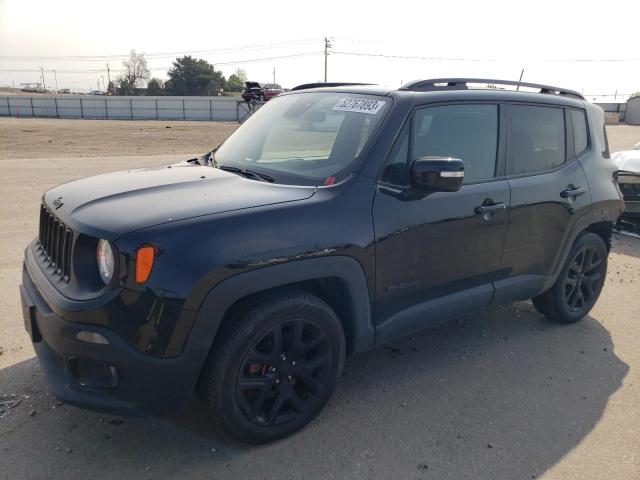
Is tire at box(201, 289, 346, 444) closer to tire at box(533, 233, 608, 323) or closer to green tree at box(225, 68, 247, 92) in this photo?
tire at box(533, 233, 608, 323)

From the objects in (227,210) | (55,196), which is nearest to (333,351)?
(227,210)

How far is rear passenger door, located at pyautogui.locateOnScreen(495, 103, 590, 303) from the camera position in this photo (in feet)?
12.2

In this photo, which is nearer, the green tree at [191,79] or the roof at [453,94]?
the roof at [453,94]

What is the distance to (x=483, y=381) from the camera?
3537mm

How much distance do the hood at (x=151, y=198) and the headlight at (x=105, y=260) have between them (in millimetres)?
52

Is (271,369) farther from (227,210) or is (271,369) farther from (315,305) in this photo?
(227,210)

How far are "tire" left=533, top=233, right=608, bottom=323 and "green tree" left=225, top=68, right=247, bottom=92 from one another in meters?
90.5

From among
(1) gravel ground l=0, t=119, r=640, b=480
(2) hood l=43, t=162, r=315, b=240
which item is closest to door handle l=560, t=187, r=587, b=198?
(1) gravel ground l=0, t=119, r=640, b=480

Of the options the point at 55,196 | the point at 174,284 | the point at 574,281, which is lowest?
the point at 574,281

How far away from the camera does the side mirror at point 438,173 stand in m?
2.87

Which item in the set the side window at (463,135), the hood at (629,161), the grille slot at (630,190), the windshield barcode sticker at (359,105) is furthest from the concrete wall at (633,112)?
the windshield barcode sticker at (359,105)

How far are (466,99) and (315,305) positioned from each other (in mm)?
1749

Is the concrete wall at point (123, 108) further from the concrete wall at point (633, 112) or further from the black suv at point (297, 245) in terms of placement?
the black suv at point (297, 245)

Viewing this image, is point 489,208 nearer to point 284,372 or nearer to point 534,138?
point 534,138
